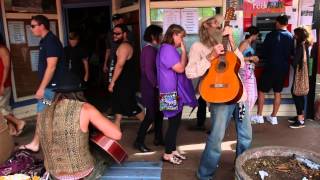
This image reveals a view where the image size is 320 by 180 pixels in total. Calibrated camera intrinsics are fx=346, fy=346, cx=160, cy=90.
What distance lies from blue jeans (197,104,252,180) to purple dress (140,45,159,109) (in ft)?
3.51

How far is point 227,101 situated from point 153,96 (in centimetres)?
134

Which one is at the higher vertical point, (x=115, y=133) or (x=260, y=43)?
(x=260, y=43)

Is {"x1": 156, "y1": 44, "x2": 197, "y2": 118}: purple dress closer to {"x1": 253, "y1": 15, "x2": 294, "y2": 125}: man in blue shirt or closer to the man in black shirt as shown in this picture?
{"x1": 253, "y1": 15, "x2": 294, "y2": 125}: man in blue shirt

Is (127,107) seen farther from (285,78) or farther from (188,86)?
(285,78)

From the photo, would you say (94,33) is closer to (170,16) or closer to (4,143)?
(170,16)

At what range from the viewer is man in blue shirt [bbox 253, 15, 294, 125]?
4969 mm

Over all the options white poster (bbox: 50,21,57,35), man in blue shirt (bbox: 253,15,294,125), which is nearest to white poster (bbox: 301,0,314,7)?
man in blue shirt (bbox: 253,15,294,125)

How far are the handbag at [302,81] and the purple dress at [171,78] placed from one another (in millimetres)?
2041

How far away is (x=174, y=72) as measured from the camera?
3660mm

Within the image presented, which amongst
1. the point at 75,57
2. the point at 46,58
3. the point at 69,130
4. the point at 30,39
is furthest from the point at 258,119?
the point at 30,39

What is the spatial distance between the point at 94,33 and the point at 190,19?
4134mm

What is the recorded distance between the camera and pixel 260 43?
5.35 meters

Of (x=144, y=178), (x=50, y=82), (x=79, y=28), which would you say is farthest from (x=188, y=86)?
(x=79, y=28)

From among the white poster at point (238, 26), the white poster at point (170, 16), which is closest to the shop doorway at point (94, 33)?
the white poster at point (170, 16)
